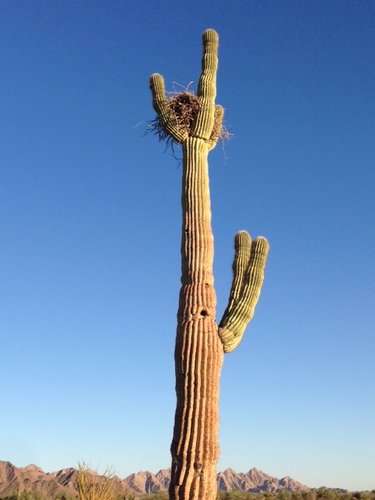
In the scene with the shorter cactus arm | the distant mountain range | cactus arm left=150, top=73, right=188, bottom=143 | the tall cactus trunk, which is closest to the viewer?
the tall cactus trunk

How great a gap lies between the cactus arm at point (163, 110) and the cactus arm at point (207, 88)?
25cm

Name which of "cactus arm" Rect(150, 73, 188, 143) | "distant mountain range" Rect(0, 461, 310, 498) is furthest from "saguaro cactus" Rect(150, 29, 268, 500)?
"distant mountain range" Rect(0, 461, 310, 498)

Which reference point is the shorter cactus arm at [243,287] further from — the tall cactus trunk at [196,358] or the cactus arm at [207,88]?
the cactus arm at [207,88]

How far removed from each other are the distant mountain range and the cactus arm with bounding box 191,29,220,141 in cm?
1513

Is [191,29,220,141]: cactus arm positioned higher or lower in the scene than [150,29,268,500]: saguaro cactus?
higher

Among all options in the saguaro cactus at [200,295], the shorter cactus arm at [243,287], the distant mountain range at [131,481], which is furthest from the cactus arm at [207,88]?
the distant mountain range at [131,481]

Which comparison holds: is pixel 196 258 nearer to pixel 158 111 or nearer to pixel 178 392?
pixel 178 392

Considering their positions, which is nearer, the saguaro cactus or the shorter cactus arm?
the saguaro cactus

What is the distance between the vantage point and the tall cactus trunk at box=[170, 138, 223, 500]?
8414 millimetres

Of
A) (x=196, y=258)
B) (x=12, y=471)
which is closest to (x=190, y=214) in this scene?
(x=196, y=258)

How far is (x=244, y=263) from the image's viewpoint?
35.1ft

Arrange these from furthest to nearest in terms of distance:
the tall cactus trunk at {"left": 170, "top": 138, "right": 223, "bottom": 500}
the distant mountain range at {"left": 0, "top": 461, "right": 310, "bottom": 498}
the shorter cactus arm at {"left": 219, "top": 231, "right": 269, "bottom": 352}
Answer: the distant mountain range at {"left": 0, "top": 461, "right": 310, "bottom": 498} < the shorter cactus arm at {"left": 219, "top": 231, "right": 269, "bottom": 352} < the tall cactus trunk at {"left": 170, "top": 138, "right": 223, "bottom": 500}

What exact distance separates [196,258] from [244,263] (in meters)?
1.27

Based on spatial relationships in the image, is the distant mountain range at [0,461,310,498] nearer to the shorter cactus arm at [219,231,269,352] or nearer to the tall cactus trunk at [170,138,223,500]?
the shorter cactus arm at [219,231,269,352]
